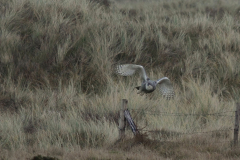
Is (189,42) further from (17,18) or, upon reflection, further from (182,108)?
(17,18)

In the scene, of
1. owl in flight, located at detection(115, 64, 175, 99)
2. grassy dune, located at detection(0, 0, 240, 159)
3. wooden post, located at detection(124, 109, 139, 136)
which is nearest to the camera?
owl in flight, located at detection(115, 64, 175, 99)

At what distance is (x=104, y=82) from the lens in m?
10.3

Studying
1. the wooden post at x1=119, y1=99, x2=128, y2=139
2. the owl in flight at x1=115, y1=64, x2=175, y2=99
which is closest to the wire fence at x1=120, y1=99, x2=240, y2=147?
the wooden post at x1=119, y1=99, x2=128, y2=139

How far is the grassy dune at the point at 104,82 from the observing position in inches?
257

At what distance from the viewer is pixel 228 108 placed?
877 cm

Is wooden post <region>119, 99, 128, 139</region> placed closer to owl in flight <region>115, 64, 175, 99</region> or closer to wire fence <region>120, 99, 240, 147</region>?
wire fence <region>120, 99, 240, 147</region>

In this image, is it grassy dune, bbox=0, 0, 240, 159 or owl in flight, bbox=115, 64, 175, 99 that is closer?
owl in flight, bbox=115, 64, 175, 99

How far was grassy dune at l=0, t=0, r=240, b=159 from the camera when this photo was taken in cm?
652

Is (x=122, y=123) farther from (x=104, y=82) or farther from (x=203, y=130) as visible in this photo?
(x=104, y=82)

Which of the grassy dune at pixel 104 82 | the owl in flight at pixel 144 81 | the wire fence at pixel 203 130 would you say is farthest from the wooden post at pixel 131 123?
the owl in flight at pixel 144 81

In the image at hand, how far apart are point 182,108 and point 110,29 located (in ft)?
13.1

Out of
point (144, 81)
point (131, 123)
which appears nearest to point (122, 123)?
point (131, 123)

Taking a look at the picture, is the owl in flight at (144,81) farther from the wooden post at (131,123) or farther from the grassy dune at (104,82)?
the grassy dune at (104,82)

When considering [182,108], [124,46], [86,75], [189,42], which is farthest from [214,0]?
[182,108]
